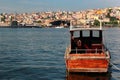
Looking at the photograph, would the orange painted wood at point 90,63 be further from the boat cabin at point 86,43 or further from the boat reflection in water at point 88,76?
the boat cabin at point 86,43

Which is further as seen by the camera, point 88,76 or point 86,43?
point 86,43

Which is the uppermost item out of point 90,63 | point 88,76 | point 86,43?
point 86,43

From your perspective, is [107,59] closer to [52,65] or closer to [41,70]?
[41,70]

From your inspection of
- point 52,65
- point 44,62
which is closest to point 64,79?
point 52,65

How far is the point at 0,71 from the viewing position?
1428 inches

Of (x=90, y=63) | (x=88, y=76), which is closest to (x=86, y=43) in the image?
(x=88, y=76)

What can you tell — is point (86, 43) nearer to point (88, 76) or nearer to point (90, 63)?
point (88, 76)

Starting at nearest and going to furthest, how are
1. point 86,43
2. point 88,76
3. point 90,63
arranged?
point 90,63
point 88,76
point 86,43

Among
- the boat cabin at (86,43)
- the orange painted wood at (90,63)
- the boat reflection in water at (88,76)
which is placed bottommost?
the boat reflection in water at (88,76)

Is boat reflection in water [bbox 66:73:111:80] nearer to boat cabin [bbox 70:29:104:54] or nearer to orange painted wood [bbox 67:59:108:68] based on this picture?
orange painted wood [bbox 67:59:108:68]

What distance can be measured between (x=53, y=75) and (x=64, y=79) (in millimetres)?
2113

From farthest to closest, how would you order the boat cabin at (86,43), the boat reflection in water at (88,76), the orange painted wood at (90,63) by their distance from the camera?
the boat cabin at (86,43)
the boat reflection in water at (88,76)
the orange painted wood at (90,63)

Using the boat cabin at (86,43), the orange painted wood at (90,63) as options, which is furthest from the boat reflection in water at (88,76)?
the boat cabin at (86,43)

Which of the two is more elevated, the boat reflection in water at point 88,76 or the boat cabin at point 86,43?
the boat cabin at point 86,43
